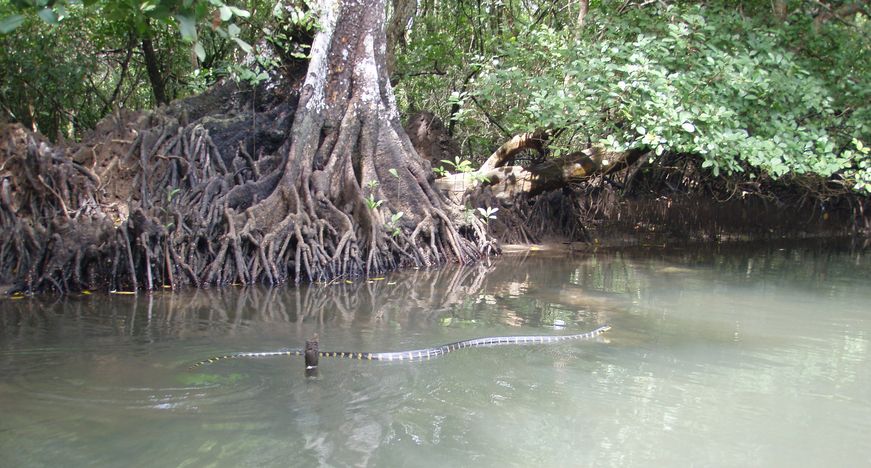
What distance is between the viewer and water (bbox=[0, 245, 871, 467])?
148 inches

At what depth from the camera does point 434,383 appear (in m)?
4.75

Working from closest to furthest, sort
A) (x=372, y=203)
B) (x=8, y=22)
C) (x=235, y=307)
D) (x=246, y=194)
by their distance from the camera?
1. (x=8, y=22)
2. (x=235, y=307)
3. (x=246, y=194)
4. (x=372, y=203)

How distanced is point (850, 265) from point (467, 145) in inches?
298

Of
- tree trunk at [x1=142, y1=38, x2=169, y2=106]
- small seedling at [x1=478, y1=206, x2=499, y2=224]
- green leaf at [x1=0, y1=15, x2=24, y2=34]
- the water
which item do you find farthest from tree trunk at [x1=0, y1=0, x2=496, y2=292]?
green leaf at [x1=0, y1=15, x2=24, y2=34]

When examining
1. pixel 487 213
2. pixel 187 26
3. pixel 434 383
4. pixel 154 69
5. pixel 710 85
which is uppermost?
pixel 154 69

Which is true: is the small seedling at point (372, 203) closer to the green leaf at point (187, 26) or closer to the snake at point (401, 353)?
the snake at point (401, 353)

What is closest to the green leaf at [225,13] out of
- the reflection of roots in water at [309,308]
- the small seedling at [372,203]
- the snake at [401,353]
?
the snake at [401,353]

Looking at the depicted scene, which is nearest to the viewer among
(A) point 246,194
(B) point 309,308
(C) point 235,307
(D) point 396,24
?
(C) point 235,307

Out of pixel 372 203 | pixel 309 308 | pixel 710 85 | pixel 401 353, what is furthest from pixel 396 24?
pixel 401 353

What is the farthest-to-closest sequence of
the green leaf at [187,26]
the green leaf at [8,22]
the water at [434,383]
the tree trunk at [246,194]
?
the tree trunk at [246,194] → the water at [434,383] → the green leaf at [187,26] → the green leaf at [8,22]

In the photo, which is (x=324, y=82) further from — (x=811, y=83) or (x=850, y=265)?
(x=850, y=265)

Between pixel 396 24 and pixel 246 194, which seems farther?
pixel 396 24

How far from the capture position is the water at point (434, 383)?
148 inches

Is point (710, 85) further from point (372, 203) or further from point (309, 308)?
point (309, 308)
